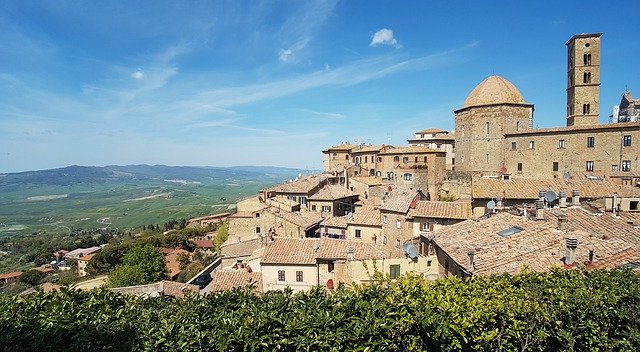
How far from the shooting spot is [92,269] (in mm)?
52250

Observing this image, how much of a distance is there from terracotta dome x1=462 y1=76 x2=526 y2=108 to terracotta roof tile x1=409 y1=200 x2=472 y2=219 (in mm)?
24482

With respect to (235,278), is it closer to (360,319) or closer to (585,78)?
(360,319)

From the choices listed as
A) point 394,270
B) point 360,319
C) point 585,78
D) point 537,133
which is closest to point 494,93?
point 537,133

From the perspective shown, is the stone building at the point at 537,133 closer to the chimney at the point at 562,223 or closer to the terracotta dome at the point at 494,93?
the terracotta dome at the point at 494,93

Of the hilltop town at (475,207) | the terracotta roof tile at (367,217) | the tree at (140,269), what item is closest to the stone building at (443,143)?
the hilltop town at (475,207)

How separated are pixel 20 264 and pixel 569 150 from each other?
115 metres

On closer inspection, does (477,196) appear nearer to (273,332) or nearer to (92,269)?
(273,332)

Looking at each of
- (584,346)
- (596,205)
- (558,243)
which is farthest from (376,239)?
(584,346)

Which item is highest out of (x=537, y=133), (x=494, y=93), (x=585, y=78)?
(x=585, y=78)

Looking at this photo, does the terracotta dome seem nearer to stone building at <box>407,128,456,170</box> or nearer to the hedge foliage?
stone building at <box>407,128,456,170</box>

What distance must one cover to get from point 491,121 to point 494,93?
153 inches

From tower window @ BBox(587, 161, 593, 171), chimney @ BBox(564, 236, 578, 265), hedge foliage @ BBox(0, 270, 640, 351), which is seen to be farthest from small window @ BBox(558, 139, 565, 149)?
hedge foliage @ BBox(0, 270, 640, 351)

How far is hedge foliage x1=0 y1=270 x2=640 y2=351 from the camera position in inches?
237

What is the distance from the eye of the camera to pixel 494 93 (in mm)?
45250
